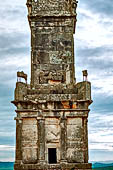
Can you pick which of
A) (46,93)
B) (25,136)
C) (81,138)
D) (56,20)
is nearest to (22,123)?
(25,136)

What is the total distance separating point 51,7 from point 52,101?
6.57m

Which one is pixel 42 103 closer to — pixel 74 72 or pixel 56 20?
pixel 74 72

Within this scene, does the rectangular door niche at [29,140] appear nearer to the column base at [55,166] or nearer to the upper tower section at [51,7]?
the column base at [55,166]

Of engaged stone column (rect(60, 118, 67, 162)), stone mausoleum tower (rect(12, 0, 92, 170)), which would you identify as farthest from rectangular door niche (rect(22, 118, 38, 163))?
engaged stone column (rect(60, 118, 67, 162))

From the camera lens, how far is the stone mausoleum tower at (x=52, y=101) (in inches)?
815

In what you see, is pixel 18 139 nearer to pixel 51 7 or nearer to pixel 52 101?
pixel 52 101

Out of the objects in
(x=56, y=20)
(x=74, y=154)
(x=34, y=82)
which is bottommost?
(x=74, y=154)

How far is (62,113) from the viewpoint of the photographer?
2105cm

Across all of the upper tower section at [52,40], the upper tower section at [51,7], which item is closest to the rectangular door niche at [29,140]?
the upper tower section at [52,40]

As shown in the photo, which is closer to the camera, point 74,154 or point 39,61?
point 74,154

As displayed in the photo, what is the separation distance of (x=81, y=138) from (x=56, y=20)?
26.3 ft

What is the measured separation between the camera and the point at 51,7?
2294 cm

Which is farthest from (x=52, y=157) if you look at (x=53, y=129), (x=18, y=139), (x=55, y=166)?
(x=18, y=139)

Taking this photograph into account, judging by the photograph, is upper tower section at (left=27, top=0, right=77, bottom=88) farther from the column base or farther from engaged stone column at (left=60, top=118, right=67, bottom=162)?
the column base
